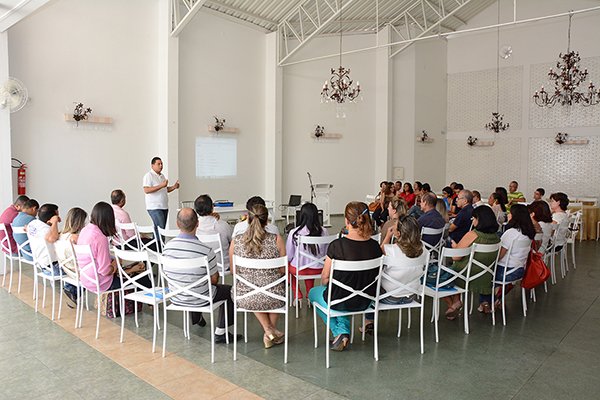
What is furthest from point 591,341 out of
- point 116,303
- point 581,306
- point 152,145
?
point 152,145

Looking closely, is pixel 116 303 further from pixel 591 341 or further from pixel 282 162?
pixel 282 162

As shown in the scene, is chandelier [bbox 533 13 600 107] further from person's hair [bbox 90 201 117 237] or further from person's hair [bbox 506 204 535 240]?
person's hair [bbox 90 201 117 237]

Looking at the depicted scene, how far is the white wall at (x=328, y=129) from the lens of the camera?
12.4 metres

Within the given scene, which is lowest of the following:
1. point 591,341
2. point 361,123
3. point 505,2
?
point 591,341

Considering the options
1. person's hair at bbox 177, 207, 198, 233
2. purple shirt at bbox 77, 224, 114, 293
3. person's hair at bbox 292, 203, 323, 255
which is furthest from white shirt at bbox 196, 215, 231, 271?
person's hair at bbox 177, 207, 198, 233

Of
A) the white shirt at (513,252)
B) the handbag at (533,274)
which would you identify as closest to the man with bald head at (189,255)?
the white shirt at (513,252)

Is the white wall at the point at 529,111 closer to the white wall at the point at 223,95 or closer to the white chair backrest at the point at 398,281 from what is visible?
the white wall at the point at 223,95

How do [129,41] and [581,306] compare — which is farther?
[129,41]

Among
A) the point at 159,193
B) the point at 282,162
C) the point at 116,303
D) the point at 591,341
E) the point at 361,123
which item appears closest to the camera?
the point at 591,341

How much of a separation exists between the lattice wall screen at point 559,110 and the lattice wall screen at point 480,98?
359 mm

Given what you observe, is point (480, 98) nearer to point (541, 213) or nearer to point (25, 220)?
point (541, 213)

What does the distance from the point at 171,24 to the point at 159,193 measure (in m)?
4.38

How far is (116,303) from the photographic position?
433 cm

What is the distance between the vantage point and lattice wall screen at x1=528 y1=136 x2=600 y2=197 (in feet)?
39.0
